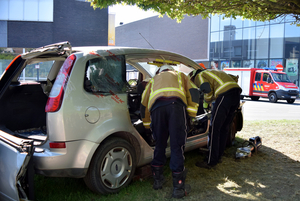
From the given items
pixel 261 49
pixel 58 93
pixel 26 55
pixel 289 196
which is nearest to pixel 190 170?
pixel 289 196

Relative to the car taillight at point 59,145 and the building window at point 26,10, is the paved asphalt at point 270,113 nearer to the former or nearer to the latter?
the car taillight at point 59,145

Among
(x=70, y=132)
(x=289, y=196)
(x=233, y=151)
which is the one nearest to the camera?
(x=70, y=132)

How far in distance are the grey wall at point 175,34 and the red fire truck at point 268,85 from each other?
481 inches

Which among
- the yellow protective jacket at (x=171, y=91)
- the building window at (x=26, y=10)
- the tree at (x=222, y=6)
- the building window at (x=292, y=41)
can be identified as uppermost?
the building window at (x=26, y=10)

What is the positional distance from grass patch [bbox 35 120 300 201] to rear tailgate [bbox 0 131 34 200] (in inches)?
24.9

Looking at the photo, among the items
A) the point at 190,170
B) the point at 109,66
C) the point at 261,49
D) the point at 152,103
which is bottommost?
the point at 190,170

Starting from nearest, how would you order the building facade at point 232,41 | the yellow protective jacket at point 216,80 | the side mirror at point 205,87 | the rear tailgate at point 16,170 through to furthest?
1. the rear tailgate at point 16,170
2. the side mirror at point 205,87
3. the yellow protective jacket at point 216,80
4. the building facade at point 232,41

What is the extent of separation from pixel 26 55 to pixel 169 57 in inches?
81.2

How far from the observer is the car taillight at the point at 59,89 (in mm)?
2789

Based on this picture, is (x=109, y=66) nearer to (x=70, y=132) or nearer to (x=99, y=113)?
(x=99, y=113)

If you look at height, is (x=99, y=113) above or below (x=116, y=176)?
above

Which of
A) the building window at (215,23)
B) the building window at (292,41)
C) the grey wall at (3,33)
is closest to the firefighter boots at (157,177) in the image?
the building window at (292,41)

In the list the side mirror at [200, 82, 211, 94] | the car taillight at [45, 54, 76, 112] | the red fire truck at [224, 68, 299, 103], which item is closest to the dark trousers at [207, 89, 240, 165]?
the side mirror at [200, 82, 211, 94]

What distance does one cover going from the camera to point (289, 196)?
328cm
